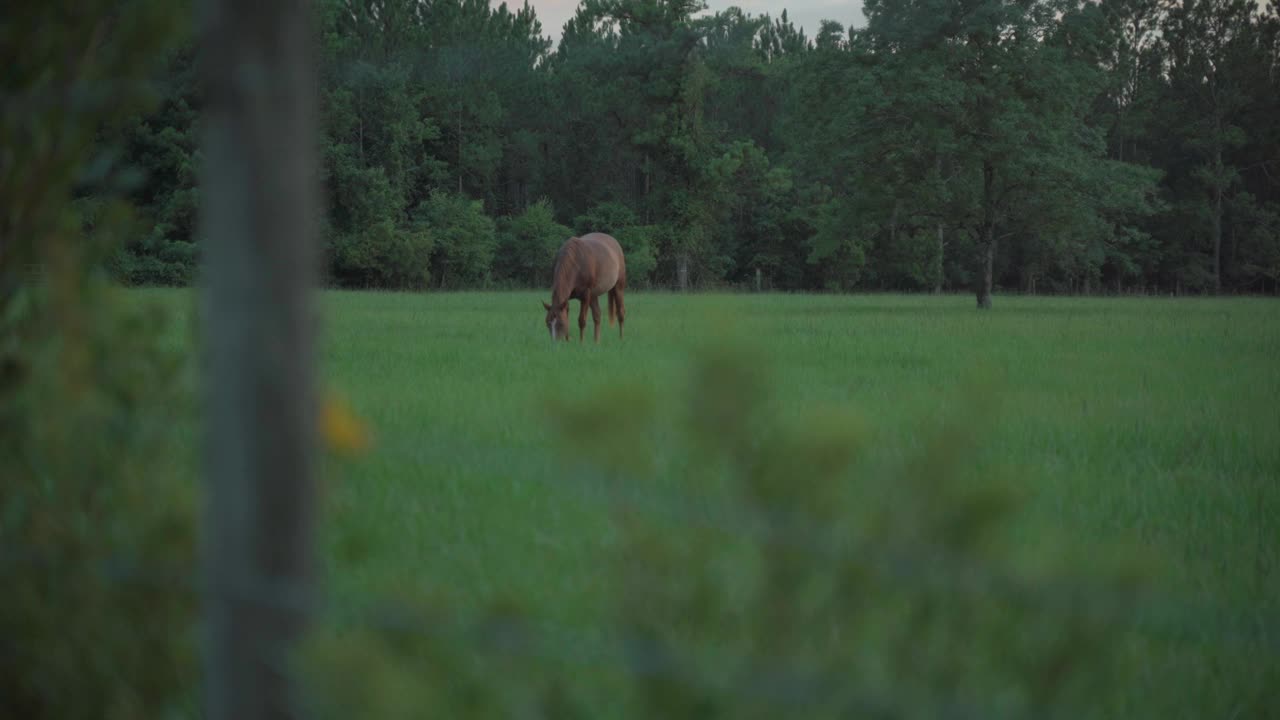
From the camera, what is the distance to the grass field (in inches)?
143

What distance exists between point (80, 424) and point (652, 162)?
60376mm

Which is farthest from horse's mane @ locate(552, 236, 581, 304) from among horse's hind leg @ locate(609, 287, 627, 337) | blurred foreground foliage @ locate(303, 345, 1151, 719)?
blurred foreground foliage @ locate(303, 345, 1151, 719)

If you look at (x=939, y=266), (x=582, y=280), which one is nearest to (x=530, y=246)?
(x=939, y=266)

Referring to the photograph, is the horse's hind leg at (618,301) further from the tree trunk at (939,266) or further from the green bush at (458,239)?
the tree trunk at (939,266)

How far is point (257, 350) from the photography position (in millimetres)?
1458

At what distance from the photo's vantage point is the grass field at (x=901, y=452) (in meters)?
3.62

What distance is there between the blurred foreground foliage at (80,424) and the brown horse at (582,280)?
13.8 meters

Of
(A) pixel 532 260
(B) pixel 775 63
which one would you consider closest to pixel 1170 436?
(A) pixel 532 260

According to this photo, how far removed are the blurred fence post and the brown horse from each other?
1476 centimetres

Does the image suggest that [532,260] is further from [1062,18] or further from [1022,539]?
[1022,539]

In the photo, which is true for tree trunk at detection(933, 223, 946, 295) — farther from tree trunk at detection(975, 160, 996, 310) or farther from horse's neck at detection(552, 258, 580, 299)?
horse's neck at detection(552, 258, 580, 299)

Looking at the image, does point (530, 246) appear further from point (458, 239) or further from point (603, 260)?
point (603, 260)

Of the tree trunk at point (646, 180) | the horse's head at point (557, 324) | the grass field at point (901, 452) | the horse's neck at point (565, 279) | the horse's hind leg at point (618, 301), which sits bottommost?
the grass field at point (901, 452)

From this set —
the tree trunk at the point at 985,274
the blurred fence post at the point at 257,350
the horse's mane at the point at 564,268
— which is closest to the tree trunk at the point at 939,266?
the tree trunk at the point at 985,274
